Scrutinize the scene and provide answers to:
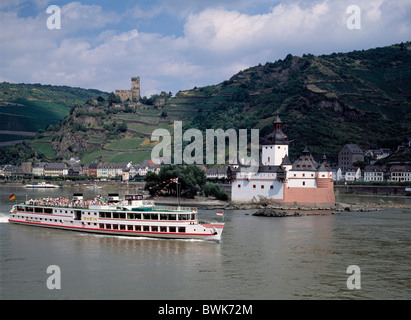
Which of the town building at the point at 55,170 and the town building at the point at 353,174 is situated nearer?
the town building at the point at 353,174

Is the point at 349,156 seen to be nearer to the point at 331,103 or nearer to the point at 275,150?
the point at 331,103

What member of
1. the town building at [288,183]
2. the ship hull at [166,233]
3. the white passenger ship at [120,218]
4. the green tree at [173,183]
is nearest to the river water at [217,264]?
the ship hull at [166,233]

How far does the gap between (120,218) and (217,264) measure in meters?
12.4

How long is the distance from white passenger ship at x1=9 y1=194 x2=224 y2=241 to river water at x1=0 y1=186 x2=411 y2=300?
81 cm

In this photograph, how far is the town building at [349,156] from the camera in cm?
11425

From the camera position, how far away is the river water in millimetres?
25016

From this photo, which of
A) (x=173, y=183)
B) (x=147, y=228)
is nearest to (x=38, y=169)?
(x=173, y=183)

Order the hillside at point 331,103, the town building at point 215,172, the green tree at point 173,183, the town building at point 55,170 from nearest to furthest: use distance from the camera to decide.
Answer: the green tree at point 173,183, the town building at point 215,172, the hillside at point 331,103, the town building at point 55,170

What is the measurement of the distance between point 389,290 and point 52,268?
1797 centimetres

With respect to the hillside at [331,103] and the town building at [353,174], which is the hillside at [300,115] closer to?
the hillside at [331,103]

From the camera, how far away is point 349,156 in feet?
376

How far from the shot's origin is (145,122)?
18725 cm

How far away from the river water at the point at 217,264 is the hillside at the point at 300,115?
7655cm
